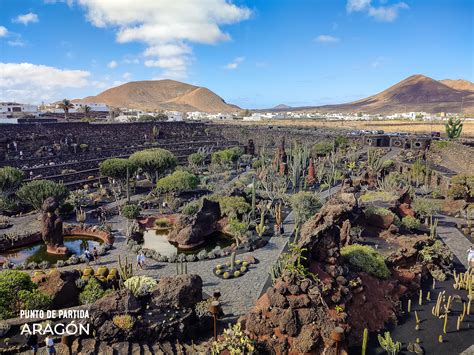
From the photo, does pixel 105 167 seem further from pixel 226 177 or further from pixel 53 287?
pixel 53 287

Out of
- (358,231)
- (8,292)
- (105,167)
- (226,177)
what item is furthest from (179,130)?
(8,292)

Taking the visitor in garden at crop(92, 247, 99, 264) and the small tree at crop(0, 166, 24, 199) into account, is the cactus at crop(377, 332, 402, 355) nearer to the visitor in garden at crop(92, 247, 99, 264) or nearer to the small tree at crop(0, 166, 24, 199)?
the visitor in garden at crop(92, 247, 99, 264)

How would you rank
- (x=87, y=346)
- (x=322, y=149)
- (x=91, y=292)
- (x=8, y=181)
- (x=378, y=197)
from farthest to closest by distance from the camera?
(x=322, y=149) < (x=8, y=181) < (x=378, y=197) < (x=91, y=292) < (x=87, y=346)

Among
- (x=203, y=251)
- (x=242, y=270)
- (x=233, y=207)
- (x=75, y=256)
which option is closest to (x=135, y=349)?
(x=242, y=270)

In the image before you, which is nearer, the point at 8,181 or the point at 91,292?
the point at 91,292

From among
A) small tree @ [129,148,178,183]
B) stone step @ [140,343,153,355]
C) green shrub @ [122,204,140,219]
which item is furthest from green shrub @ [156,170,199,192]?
stone step @ [140,343,153,355]

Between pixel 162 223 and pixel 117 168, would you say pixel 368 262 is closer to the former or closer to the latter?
pixel 162 223
